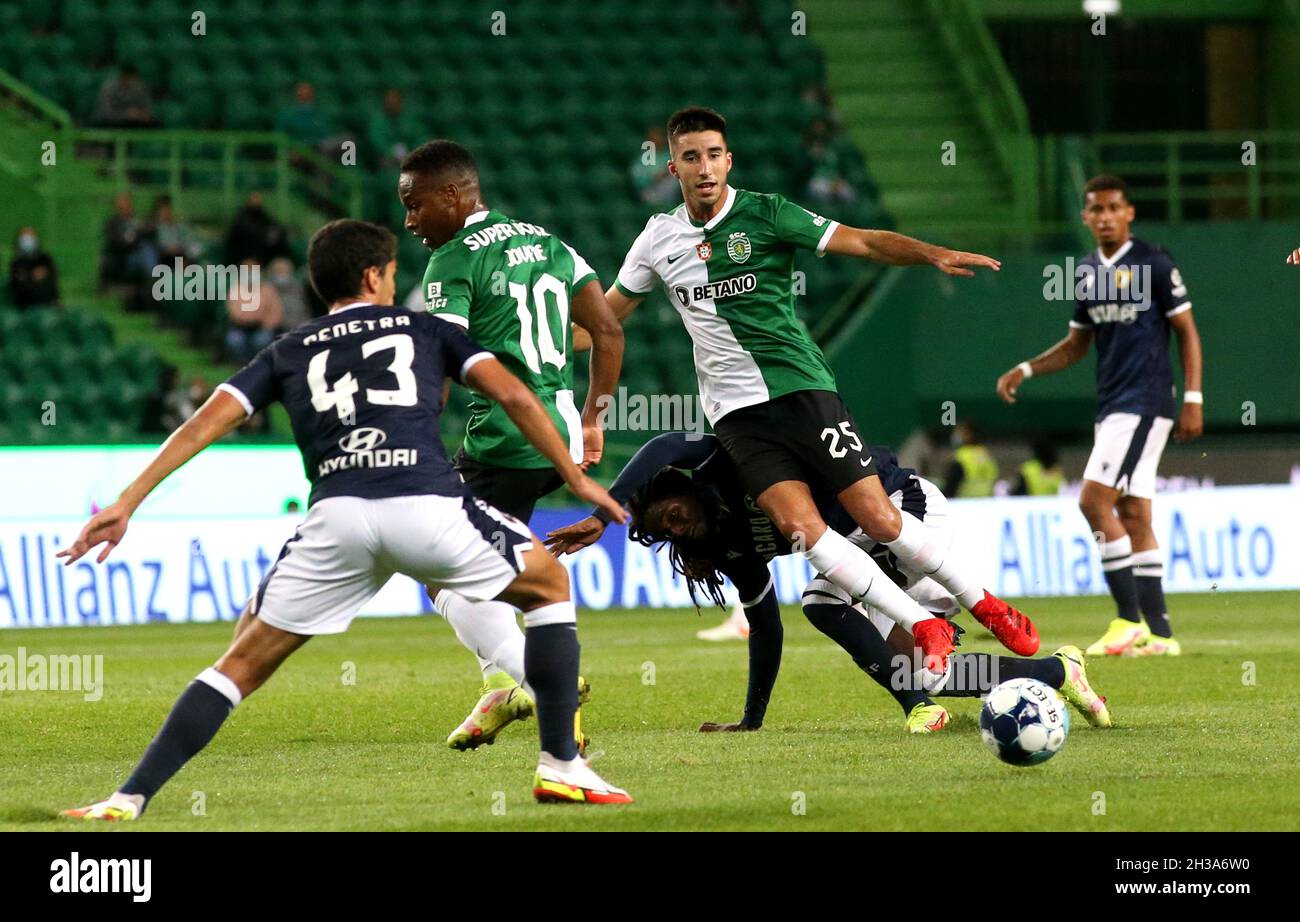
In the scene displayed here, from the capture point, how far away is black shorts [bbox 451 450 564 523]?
747 centimetres

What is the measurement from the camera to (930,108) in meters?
25.8

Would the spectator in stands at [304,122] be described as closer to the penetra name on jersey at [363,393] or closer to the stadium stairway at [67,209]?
the stadium stairway at [67,209]

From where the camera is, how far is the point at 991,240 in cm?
2319

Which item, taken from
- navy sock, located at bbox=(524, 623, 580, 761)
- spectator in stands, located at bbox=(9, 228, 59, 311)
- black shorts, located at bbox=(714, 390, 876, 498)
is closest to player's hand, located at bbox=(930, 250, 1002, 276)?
black shorts, located at bbox=(714, 390, 876, 498)

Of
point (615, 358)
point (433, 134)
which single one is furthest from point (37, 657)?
point (433, 134)

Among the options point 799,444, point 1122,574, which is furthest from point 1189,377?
point 799,444

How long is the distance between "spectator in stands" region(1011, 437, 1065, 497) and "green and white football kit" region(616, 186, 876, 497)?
12645 mm

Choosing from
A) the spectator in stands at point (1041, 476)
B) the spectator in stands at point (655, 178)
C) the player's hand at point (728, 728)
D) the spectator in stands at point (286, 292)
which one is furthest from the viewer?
the spectator in stands at point (655, 178)

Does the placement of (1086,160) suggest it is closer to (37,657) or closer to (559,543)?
(37,657)

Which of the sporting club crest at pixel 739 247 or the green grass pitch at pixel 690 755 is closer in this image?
the green grass pitch at pixel 690 755

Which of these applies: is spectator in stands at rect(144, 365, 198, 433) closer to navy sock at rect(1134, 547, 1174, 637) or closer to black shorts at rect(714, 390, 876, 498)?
navy sock at rect(1134, 547, 1174, 637)

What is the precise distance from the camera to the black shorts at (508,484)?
7475 millimetres

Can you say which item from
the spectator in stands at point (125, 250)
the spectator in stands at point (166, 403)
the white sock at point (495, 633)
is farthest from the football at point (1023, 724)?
the spectator in stands at point (125, 250)

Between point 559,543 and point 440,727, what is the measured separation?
1663mm
